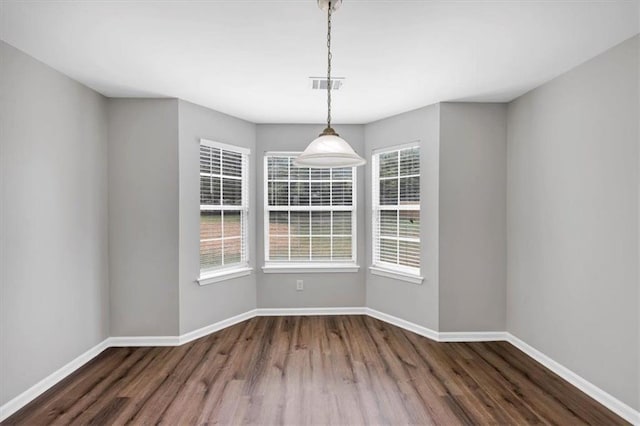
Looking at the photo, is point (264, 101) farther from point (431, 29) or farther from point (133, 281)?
point (133, 281)

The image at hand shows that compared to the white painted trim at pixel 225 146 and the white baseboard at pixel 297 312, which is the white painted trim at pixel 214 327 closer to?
the white baseboard at pixel 297 312

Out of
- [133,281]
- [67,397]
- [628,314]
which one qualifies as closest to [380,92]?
[628,314]

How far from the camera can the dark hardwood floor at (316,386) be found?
87.8 inches

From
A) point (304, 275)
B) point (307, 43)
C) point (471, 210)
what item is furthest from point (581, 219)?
point (304, 275)

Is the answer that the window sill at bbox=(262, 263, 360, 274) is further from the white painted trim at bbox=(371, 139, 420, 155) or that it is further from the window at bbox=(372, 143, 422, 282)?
the white painted trim at bbox=(371, 139, 420, 155)

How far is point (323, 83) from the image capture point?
2.95 metres

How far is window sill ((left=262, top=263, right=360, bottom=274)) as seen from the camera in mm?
4281

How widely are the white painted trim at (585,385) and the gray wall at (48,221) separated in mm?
4361

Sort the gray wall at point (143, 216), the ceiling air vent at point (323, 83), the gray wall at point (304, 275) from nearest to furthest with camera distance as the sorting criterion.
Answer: the ceiling air vent at point (323, 83), the gray wall at point (143, 216), the gray wall at point (304, 275)

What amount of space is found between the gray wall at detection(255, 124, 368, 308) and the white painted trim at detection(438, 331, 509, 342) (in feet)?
3.87

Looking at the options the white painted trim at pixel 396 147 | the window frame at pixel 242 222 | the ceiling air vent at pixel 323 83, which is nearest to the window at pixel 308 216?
the window frame at pixel 242 222

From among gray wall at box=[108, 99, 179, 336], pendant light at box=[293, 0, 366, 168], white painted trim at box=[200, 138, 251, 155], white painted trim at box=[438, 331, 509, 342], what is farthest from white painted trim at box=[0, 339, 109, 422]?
white painted trim at box=[438, 331, 509, 342]

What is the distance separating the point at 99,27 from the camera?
205 cm

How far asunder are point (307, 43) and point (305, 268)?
285 centimetres
